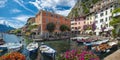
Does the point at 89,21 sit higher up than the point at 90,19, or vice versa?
the point at 90,19

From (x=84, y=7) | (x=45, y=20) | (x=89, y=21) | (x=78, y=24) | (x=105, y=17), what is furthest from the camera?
(x=84, y=7)

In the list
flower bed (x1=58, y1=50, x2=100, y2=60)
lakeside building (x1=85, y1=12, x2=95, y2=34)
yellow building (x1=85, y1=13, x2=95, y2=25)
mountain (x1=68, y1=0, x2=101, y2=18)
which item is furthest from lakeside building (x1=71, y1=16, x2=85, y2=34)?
flower bed (x1=58, y1=50, x2=100, y2=60)

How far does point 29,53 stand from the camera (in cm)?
3584

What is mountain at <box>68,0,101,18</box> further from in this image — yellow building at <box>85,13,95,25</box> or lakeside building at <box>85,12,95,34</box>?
lakeside building at <box>85,12,95,34</box>

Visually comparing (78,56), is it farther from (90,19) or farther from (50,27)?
(90,19)

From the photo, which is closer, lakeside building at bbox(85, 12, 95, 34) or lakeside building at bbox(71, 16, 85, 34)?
lakeside building at bbox(85, 12, 95, 34)

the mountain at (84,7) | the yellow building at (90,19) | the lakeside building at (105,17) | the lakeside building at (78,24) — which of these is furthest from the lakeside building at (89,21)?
the mountain at (84,7)

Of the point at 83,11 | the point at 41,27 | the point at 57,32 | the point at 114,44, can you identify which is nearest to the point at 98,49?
the point at 114,44

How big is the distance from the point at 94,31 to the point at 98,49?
56.2 metres

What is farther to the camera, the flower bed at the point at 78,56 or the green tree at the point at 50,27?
the green tree at the point at 50,27

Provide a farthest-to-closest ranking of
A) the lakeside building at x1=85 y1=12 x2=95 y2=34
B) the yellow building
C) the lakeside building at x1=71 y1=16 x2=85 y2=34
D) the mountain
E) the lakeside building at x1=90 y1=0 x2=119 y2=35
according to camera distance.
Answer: the mountain < the lakeside building at x1=71 y1=16 x2=85 y2=34 < the yellow building < the lakeside building at x1=85 y1=12 x2=95 y2=34 < the lakeside building at x1=90 y1=0 x2=119 y2=35

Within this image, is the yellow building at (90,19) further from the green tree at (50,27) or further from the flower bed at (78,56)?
the flower bed at (78,56)

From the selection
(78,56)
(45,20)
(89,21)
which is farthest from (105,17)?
(78,56)

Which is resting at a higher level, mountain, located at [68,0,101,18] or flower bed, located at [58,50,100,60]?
mountain, located at [68,0,101,18]
